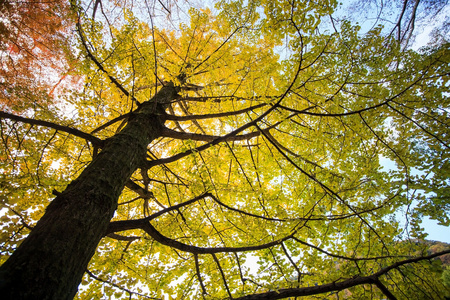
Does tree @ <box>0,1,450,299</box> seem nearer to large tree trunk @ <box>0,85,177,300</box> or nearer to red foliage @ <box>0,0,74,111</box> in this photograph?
large tree trunk @ <box>0,85,177,300</box>

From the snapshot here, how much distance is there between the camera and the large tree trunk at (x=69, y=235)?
962 millimetres

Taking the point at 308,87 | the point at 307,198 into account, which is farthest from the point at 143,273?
the point at 308,87

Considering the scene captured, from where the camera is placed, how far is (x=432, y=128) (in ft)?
7.59

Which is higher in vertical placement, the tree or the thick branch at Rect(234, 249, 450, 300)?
the tree

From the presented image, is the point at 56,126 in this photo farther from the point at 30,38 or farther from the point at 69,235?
the point at 30,38

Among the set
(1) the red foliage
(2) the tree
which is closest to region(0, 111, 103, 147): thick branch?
(2) the tree

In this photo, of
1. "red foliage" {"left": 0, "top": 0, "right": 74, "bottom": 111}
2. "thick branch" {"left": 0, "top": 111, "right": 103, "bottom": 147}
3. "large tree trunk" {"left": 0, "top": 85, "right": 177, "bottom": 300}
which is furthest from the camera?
"red foliage" {"left": 0, "top": 0, "right": 74, "bottom": 111}

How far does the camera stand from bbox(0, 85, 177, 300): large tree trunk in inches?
37.9

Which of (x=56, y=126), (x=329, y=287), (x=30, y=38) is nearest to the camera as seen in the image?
(x=329, y=287)

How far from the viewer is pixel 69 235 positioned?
1.25 meters

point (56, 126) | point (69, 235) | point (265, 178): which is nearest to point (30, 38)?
point (56, 126)

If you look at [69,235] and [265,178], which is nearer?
[69,235]

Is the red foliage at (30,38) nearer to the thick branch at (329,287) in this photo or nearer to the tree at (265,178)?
the tree at (265,178)

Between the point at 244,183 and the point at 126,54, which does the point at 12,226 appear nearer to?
the point at 126,54
